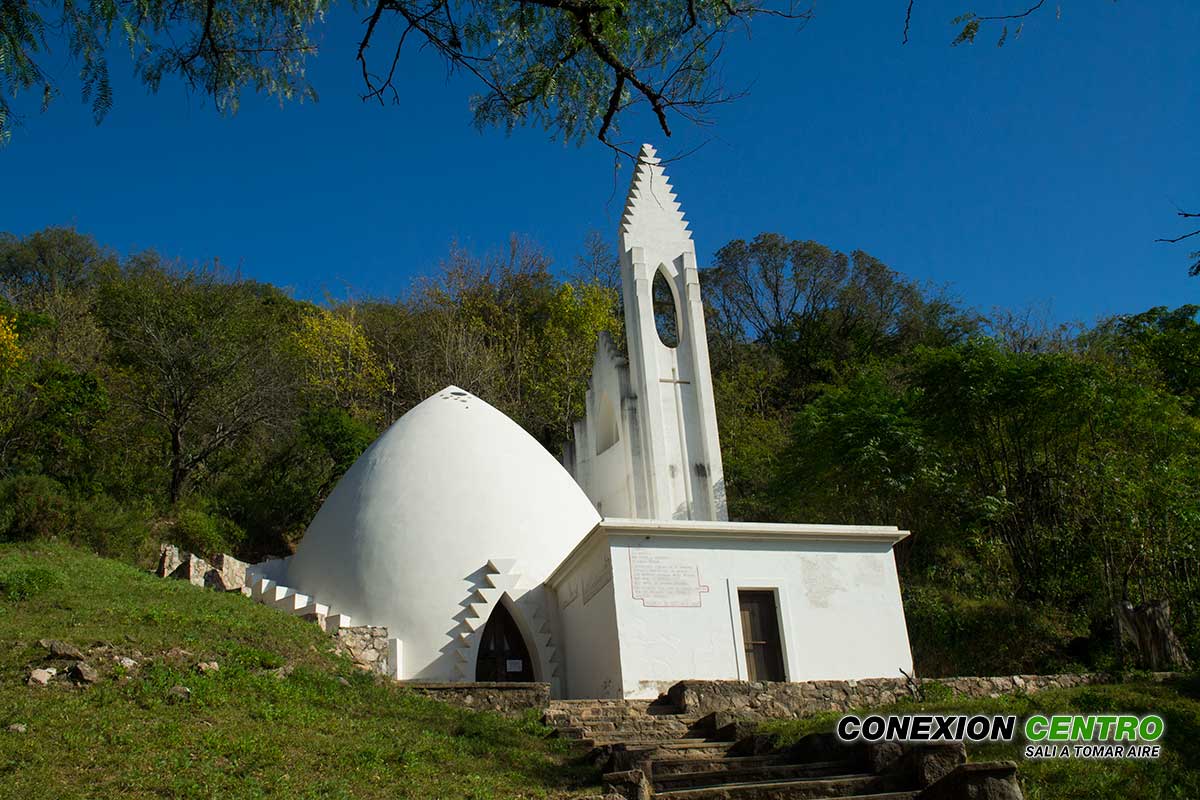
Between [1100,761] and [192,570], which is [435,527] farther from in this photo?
[1100,761]

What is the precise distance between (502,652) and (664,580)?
3117 mm

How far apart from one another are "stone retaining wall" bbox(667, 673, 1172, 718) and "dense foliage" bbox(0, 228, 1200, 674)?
3.94 metres

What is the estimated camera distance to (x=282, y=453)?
2461 cm

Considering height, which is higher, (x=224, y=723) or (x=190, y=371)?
(x=190, y=371)

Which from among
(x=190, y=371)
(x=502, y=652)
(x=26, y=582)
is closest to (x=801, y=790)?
(x=502, y=652)

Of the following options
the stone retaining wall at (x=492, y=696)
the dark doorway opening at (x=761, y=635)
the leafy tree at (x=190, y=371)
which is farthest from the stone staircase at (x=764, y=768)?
the leafy tree at (x=190, y=371)

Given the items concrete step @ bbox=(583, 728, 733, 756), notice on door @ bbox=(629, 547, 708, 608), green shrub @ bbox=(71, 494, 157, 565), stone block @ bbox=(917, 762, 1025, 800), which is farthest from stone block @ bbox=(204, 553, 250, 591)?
stone block @ bbox=(917, 762, 1025, 800)

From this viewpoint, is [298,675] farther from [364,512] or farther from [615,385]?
[615,385]

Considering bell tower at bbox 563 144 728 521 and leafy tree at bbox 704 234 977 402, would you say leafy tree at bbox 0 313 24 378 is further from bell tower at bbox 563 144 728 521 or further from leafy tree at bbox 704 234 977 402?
leafy tree at bbox 704 234 977 402

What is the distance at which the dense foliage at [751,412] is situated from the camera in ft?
55.6

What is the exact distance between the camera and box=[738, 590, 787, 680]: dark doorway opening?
12.8m

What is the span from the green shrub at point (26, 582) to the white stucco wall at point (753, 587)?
7247 millimetres

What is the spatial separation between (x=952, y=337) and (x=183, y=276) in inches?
1013

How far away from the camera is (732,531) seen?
13234mm
